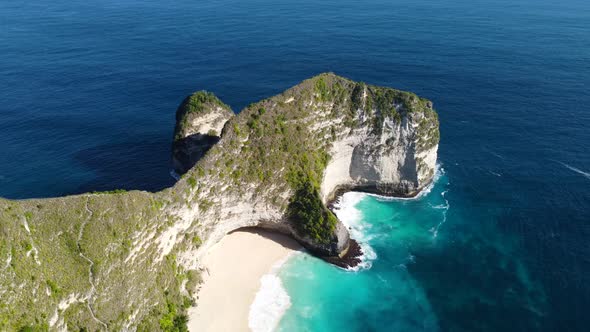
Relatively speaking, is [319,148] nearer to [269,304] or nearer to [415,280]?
[415,280]

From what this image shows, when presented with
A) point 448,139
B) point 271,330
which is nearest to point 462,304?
point 271,330

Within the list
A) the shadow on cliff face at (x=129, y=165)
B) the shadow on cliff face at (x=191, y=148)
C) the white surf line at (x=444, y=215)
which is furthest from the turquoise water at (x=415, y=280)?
the shadow on cliff face at (x=129, y=165)

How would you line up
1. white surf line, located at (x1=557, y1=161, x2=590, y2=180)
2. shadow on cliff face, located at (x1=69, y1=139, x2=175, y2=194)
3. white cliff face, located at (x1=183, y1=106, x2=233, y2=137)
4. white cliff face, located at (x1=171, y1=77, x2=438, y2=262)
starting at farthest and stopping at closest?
white surf line, located at (x1=557, y1=161, x2=590, y2=180) < shadow on cliff face, located at (x1=69, y1=139, x2=175, y2=194) < white cliff face, located at (x1=183, y1=106, x2=233, y2=137) < white cliff face, located at (x1=171, y1=77, x2=438, y2=262)

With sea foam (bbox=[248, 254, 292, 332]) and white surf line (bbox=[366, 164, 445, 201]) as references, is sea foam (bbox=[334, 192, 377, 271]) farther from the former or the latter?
sea foam (bbox=[248, 254, 292, 332])

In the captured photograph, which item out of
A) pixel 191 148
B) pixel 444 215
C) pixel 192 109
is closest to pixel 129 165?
pixel 191 148

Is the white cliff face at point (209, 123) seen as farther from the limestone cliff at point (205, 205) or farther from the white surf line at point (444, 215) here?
the white surf line at point (444, 215)

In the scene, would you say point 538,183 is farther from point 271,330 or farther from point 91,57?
point 91,57

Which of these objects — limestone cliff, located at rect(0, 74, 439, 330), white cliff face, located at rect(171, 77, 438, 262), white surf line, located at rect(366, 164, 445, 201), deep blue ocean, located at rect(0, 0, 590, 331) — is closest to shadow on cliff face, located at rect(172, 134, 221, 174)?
limestone cliff, located at rect(0, 74, 439, 330)
